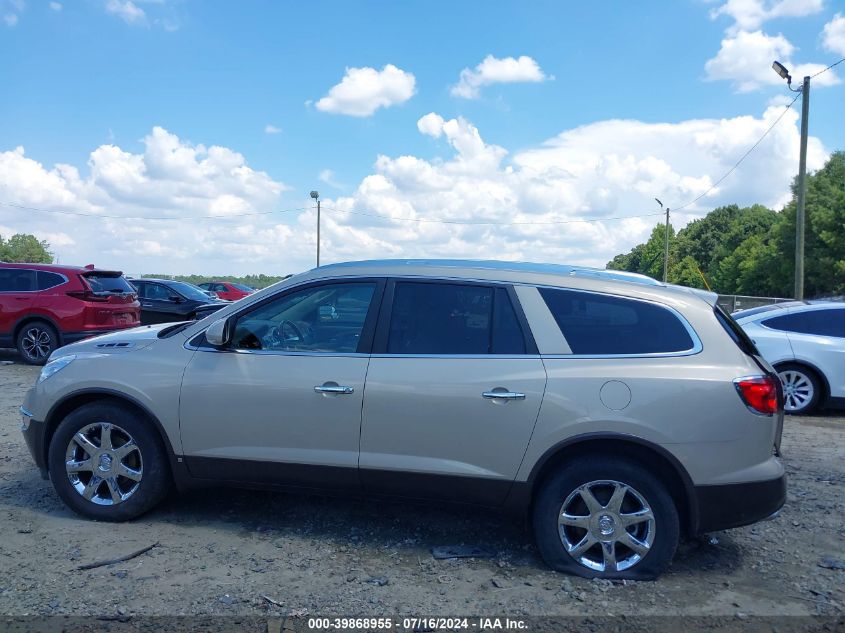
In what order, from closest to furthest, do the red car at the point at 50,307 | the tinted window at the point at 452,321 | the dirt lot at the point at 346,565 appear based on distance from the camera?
the dirt lot at the point at 346,565, the tinted window at the point at 452,321, the red car at the point at 50,307

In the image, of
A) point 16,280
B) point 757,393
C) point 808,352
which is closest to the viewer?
point 757,393


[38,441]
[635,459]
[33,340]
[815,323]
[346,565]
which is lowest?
[346,565]

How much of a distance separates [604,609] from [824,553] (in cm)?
178

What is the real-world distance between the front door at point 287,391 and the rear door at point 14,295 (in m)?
9.18

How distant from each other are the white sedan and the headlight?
7.59 meters

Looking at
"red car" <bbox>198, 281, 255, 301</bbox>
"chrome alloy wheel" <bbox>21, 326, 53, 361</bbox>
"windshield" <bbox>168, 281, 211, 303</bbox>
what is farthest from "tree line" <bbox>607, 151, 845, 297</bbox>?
"chrome alloy wheel" <bbox>21, 326, 53, 361</bbox>

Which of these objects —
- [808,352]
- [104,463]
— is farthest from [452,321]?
[808,352]

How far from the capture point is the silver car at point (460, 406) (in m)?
3.98

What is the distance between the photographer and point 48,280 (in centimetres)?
1222

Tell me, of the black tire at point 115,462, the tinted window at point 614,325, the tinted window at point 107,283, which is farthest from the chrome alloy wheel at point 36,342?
the tinted window at point 614,325

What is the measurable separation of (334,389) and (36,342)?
32.8 ft

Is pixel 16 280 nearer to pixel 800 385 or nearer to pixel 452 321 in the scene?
pixel 452 321

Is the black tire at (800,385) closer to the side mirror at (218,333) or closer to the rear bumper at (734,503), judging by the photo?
the rear bumper at (734,503)

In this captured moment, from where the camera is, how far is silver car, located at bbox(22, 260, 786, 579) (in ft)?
13.1
